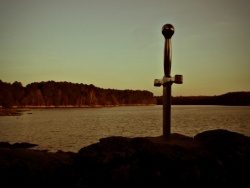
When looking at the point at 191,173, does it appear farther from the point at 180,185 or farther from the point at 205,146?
the point at 205,146

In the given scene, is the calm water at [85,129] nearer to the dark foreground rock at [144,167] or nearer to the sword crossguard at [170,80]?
the sword crossguard at [170,80]

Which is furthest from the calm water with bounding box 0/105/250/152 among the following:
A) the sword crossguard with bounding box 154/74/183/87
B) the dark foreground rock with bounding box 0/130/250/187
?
the dark foreground rock with bounding box 0/130/250/187

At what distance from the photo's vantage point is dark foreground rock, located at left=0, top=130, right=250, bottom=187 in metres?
4.50

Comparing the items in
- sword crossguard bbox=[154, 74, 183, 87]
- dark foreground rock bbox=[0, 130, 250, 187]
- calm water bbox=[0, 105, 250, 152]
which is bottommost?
calm water bbox=[0, 105, 250, 152]

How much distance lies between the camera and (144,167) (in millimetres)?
4527

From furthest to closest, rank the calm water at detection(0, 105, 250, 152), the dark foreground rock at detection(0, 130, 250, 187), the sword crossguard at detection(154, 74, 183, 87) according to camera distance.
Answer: the calm water at detection(0, 105, 250, 152) → the sword crossguard at detection(154, 74, 183, 87) → the dark foreground rock at detection(0, 130, 250, 187)

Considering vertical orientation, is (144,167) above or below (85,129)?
above

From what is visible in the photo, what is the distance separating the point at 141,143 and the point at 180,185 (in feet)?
3.04

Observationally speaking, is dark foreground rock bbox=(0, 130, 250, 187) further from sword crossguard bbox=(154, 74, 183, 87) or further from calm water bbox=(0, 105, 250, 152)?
calm water bbox=(0, 105, 250, 152)

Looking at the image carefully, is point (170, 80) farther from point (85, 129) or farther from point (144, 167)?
point (85, 129)

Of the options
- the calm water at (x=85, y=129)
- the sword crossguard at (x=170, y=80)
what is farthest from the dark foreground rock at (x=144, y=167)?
the calm water at (x=85, y=129)

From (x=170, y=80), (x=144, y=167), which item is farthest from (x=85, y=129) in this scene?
(x=144, y=167)

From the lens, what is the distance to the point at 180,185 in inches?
177

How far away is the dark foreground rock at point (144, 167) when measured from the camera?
4.50 m
